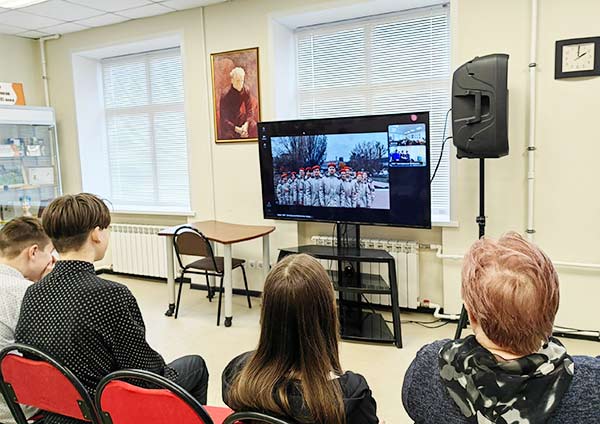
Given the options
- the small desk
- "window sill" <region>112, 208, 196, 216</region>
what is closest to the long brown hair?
the small desk

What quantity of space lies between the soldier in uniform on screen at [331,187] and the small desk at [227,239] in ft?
2.16

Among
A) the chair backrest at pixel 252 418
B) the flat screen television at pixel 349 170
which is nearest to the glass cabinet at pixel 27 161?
the flat screen television at pixel 349 170

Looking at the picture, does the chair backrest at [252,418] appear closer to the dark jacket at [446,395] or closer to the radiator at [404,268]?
the dark jacket at [446,395]

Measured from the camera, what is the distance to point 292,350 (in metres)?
1.23

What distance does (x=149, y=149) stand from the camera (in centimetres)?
558

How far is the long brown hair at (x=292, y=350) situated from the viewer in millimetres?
1175

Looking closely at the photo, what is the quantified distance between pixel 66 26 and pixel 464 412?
5.48 meters

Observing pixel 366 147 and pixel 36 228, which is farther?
pixel 366 147

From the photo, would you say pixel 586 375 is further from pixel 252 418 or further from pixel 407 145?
pixel 407 145

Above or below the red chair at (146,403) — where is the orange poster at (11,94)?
above

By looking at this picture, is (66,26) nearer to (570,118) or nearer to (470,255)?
(570,118)

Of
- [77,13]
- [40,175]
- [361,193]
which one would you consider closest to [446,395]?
[361,193]

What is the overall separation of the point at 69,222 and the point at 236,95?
297 centimetres

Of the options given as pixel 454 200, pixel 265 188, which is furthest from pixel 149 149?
pixel 454 200
